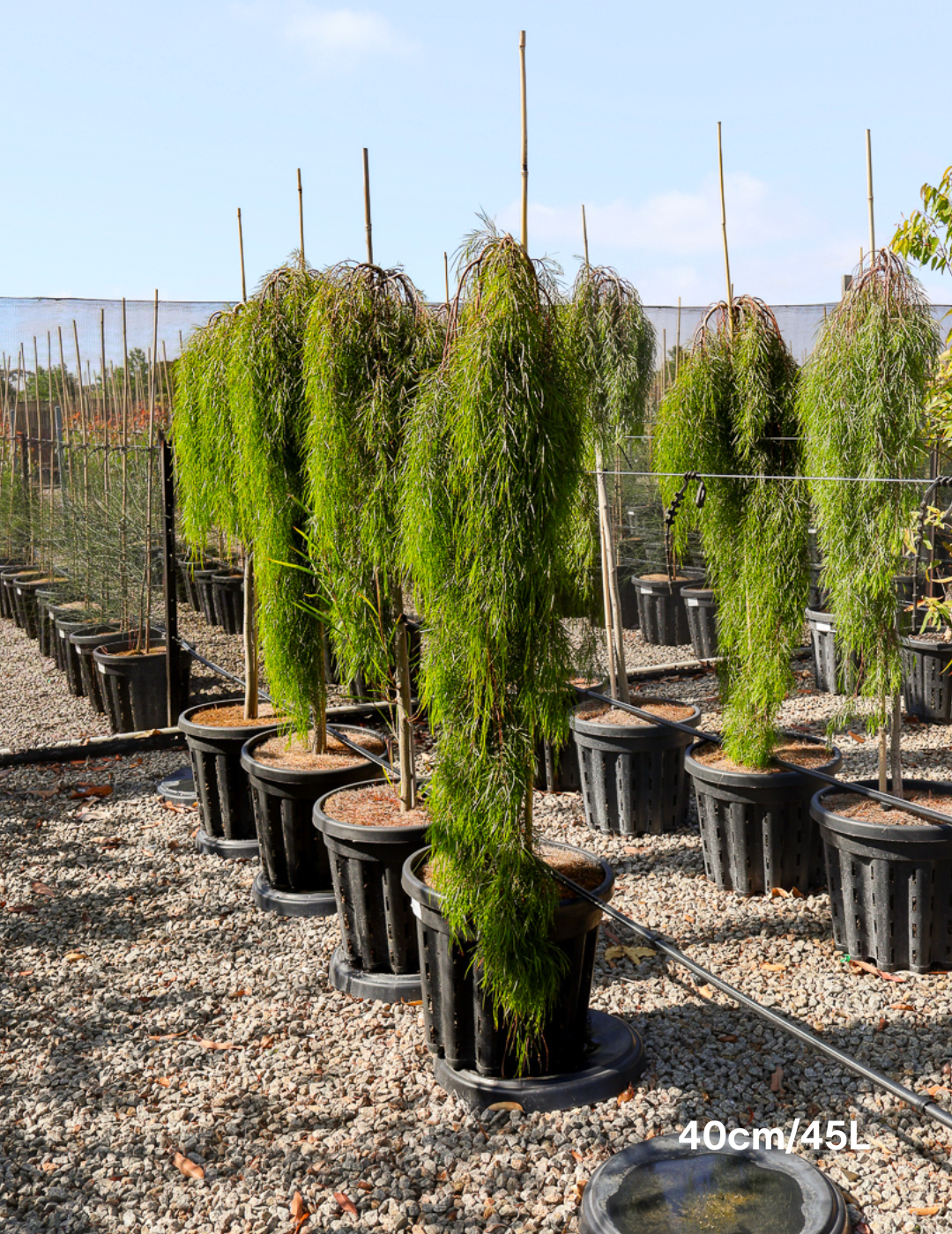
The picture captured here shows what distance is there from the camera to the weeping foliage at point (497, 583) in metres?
2.18

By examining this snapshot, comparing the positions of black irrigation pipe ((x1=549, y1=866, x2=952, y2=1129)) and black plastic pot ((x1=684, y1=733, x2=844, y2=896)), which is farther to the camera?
black plastic pot ((x1=684, y1=733, x2=844, y2=896))

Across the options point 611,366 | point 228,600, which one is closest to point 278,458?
point 611,366

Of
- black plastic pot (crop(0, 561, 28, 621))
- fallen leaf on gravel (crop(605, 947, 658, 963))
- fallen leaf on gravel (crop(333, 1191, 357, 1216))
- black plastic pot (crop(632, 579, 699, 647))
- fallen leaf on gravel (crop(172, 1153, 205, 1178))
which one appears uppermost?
black plastic pot (crop(0, 561, 28, 621))

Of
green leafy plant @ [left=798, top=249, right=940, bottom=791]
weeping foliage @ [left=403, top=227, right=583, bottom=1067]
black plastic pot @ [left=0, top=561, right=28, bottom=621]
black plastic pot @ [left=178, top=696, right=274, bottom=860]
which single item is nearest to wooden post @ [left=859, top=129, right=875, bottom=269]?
green leafy plant @ [left=798, top=249, right=940, bottom=791]

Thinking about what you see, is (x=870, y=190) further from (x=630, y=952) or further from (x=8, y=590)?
(x=8, y=590)

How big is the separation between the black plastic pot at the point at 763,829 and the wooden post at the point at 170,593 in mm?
3132

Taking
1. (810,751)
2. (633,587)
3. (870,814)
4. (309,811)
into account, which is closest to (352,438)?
(309,811)

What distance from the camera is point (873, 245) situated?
11.0 ft

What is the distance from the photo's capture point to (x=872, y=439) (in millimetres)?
3271

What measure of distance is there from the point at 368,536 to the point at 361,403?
38 centimetres

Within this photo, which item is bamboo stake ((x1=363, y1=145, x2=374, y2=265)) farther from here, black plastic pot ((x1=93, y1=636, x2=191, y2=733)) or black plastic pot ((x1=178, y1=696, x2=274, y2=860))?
black plastic pot ((x1=93, y1=636, x2=191, y2=733))

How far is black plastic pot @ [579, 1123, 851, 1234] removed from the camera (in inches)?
78.8

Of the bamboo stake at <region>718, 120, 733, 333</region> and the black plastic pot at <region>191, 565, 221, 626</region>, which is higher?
the bamboo stake at <region>718, 120, 733, 333</region>

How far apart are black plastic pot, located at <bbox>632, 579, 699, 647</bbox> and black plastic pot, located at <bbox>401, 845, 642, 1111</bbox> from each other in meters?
6.09
